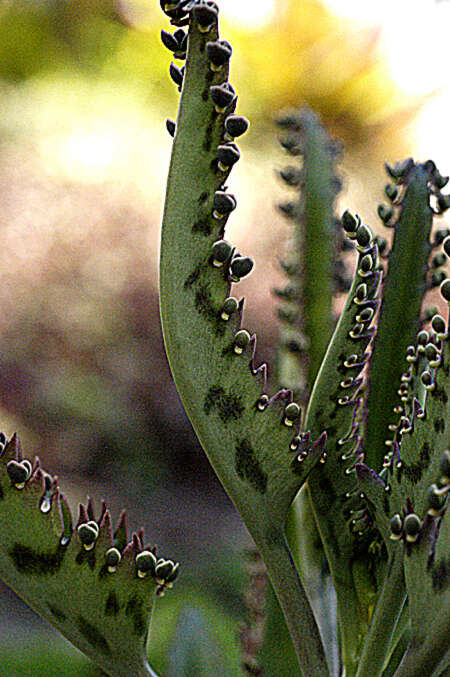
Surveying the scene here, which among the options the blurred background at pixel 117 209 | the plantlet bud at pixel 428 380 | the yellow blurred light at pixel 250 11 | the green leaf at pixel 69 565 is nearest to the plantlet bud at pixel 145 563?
the green leaf at pixel 69 565

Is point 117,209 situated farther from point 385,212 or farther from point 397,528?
point 397,528

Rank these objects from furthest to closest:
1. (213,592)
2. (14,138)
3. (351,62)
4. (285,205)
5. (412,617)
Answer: (351,62) < (14,138) < (213,592) < (285,205) < (412,617)

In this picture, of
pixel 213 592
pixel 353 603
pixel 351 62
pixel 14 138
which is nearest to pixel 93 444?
pixel 213 592

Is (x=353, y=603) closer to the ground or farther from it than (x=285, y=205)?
closer to the ground

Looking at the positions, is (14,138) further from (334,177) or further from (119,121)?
(334,177)

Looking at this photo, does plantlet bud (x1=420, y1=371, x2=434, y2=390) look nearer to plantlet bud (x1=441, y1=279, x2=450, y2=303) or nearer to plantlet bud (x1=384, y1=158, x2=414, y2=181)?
plantlet bud (x1=441, y1=279, x2=450, y2=303)

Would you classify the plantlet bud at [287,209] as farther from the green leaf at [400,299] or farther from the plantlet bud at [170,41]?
the plantlet bud at [170,41]
